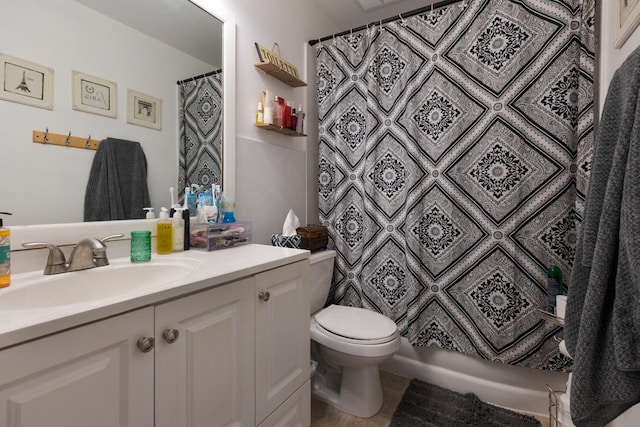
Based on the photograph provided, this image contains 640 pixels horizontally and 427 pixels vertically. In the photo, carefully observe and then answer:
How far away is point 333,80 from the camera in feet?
A: 6.40

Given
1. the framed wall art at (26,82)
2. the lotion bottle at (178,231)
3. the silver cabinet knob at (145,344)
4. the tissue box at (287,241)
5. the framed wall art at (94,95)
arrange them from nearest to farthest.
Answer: the silver cabinet knob at (145,344)
the framed wall art at (26,82)
the framed wall art at (94,95)
the lotion bottle at (178,231)
the tissue box at (287,241)

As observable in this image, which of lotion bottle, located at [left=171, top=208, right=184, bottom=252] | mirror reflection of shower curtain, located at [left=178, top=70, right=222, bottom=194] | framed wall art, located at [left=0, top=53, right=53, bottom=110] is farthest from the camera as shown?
mirror reflection of shower curtain, located at [left=178, top=70, right=222, bottom=194]

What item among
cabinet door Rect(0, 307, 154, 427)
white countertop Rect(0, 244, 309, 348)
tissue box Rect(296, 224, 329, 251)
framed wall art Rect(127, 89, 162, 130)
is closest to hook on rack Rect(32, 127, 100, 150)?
framed wall art Rect(127, 89, 162, 130)

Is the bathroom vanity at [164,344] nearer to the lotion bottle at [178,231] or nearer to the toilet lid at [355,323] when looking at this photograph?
the lotion bottle at [178,231]

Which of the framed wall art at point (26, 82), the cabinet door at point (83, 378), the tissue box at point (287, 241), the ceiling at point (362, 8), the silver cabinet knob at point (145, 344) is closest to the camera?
the cabinet door at point (83, 378)

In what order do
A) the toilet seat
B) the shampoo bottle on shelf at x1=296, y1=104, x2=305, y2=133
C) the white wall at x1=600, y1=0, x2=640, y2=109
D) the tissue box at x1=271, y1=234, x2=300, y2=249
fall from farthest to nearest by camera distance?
1. the shampoo bottle on shelf at x1=296, y1=104, x2=305, y2=133
2. the tissue box at x1=271, y1=234, x2=300, y2=249
3. the toilet seat
4. the white wall at x1=600, y1=0, x2=640, y2=109

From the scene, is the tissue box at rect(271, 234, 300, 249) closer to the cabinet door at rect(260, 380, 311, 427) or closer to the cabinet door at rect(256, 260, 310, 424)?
the cabinet door at rect(256, 260, 310, 424)

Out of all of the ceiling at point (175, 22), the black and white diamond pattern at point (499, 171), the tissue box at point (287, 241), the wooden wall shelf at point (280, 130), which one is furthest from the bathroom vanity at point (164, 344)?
the black and white diamond pattern at point (499, 171)

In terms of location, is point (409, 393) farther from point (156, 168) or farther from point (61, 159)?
point (61, 159)

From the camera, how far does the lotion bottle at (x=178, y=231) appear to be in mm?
1175

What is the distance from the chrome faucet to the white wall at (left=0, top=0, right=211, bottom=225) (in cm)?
11

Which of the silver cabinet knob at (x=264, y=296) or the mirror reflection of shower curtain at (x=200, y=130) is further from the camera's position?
the mirror reflection of shower curtain at (x=200, y=130)

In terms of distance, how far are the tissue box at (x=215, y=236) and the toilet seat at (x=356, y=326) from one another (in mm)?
625

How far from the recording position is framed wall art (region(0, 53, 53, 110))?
0.84m
